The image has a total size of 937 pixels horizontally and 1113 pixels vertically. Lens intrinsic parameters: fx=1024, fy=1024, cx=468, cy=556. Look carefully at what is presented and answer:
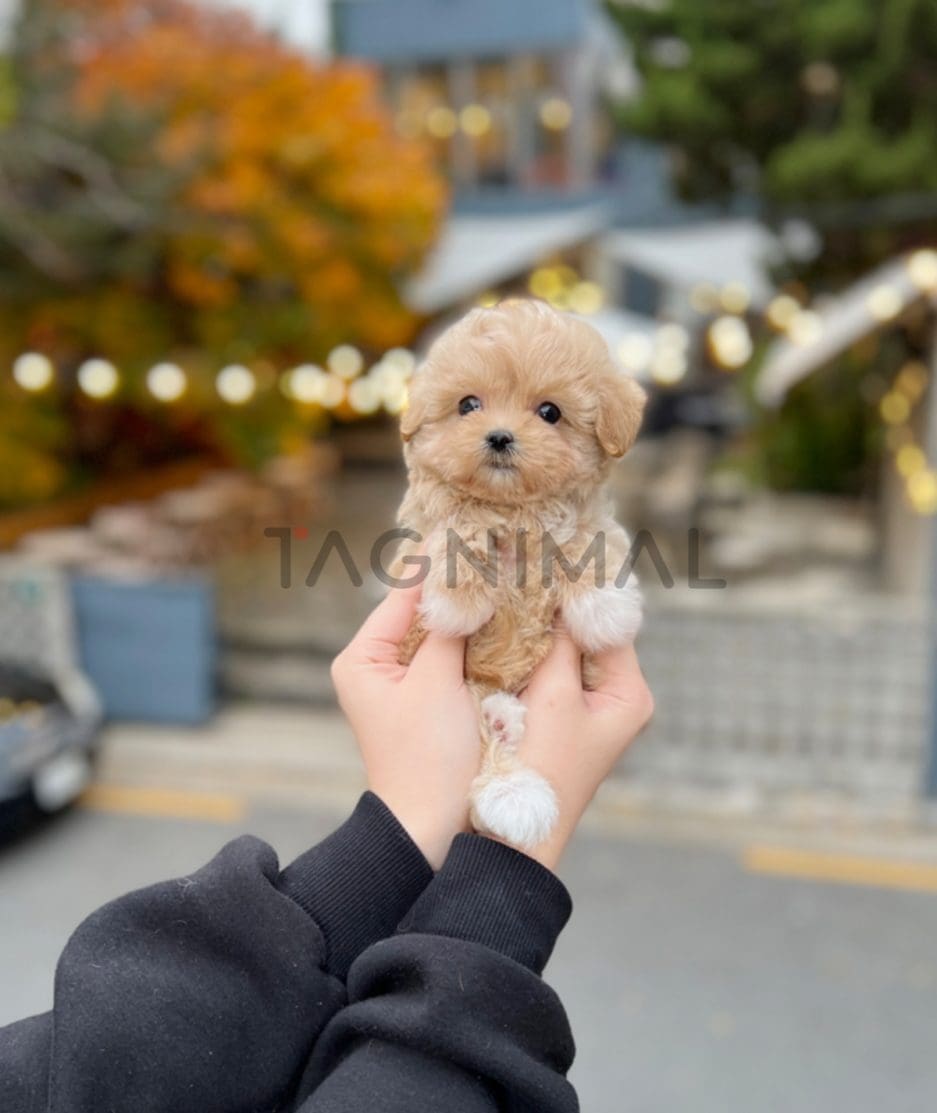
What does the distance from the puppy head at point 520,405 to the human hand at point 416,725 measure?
229 mm

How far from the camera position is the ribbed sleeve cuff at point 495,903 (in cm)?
123

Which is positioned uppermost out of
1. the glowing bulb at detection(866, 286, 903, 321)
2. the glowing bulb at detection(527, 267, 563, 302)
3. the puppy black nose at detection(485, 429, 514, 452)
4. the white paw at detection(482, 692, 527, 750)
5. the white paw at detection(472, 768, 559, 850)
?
the glowing bulb at detection(527, 267, 563, 302)

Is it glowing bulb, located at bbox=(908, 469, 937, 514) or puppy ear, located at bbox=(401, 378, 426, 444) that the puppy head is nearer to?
puppy ear, located at bbox=(401, 378, 426, 444)

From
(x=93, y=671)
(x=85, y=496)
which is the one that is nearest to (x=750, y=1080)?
(x=93, y=671)

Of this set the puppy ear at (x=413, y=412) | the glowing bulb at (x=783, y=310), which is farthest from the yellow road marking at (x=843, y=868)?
the glowing bulb at (x=783, y=310)

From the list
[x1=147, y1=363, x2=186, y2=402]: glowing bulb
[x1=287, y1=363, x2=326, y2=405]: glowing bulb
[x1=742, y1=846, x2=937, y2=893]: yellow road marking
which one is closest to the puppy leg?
[x1=742, y1=846, x2=937, y2=893]: yellow road marking

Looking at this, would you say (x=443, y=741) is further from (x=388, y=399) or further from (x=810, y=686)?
(x=388, y=399)

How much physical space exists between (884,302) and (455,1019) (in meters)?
6.65

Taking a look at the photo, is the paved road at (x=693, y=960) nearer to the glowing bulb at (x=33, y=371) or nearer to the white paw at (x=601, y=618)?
the white paw at (x=601, y=618)

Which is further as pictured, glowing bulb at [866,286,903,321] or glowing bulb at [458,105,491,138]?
glowing bulb at [458,105,491,138]

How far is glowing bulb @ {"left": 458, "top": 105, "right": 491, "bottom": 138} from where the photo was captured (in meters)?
18.2

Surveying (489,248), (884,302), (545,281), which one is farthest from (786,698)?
(489,248)

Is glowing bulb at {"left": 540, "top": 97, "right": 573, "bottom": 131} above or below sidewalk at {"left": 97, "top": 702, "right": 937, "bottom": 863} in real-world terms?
above

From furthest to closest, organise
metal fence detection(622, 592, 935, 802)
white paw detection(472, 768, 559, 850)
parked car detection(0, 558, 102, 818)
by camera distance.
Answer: metal fence detection(622, 592, 935, 802), parked car detection(0, 558, 102, 818), white paw detection(472, 768, 559, 850)
